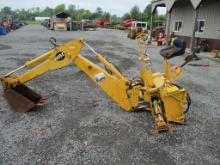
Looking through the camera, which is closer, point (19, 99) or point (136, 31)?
point (19, 99)

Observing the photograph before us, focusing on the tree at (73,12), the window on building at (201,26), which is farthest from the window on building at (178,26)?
the tree at (73,12)

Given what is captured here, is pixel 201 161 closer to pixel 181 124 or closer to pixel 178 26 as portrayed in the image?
pixel 181 124

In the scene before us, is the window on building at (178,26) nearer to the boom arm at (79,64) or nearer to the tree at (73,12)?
the boom arm at (79,64)

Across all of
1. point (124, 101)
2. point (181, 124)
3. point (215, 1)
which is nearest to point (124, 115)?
point (124, 101)

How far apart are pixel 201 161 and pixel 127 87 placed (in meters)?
1.77

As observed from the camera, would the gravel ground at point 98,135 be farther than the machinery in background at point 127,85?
No

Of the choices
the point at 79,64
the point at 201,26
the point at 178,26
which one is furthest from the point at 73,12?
the point at 79,64

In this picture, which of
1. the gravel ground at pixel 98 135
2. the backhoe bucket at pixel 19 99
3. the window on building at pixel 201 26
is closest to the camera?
the gravel ground at pixel 98 135

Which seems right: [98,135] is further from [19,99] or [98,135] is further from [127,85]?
[19,99]

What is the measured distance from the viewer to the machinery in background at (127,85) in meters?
4.80

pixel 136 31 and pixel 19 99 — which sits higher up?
pixel 136 31

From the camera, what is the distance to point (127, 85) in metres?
5.04

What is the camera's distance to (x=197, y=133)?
4.84 m

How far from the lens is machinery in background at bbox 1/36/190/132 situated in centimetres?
480
